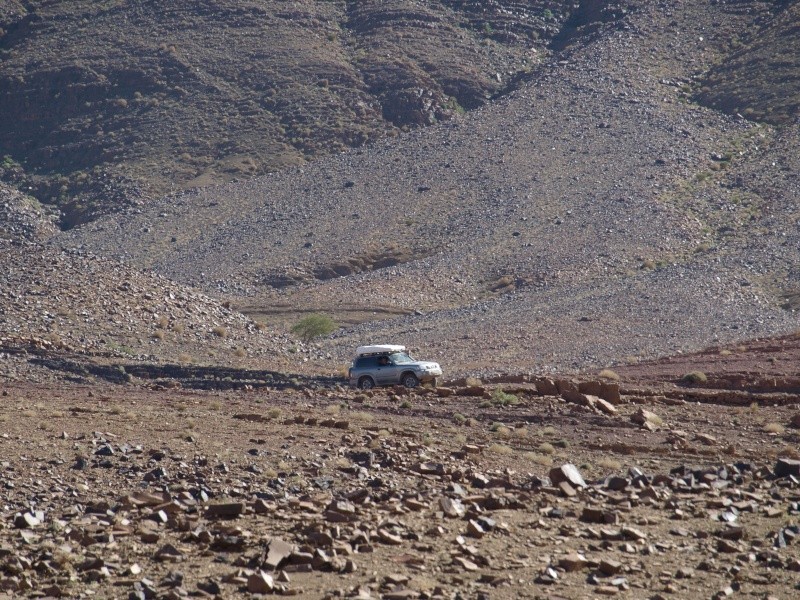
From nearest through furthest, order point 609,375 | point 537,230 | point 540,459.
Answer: point 540,459 → point 609,375 → point 537,230

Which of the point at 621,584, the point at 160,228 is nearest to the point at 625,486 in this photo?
the point at 621,584

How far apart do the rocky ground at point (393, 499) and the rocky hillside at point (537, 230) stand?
16143 mm

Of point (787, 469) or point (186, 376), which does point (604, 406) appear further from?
point (186, 376)

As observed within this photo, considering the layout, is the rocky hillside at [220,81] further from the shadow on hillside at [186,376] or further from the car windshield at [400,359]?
the car windshield at [400,359]

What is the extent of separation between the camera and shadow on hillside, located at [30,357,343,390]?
28453mm

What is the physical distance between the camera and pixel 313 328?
46688mm

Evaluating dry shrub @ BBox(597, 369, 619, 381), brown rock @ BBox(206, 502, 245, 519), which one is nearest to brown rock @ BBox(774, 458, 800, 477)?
brown rock @ BBox(206, 502, 245, 519)

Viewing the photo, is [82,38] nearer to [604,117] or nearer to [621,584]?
[604,117]

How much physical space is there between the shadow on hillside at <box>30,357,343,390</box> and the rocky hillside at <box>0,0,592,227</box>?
1663 inches

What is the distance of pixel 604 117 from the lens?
73.5 meters

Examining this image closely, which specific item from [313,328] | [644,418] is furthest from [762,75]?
[644,418]

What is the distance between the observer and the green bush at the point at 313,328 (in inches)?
1829

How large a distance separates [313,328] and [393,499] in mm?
33068

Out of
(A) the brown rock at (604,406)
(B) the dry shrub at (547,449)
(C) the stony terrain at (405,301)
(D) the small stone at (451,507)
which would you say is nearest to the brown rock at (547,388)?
(C) the stony terrain at (405,301)
